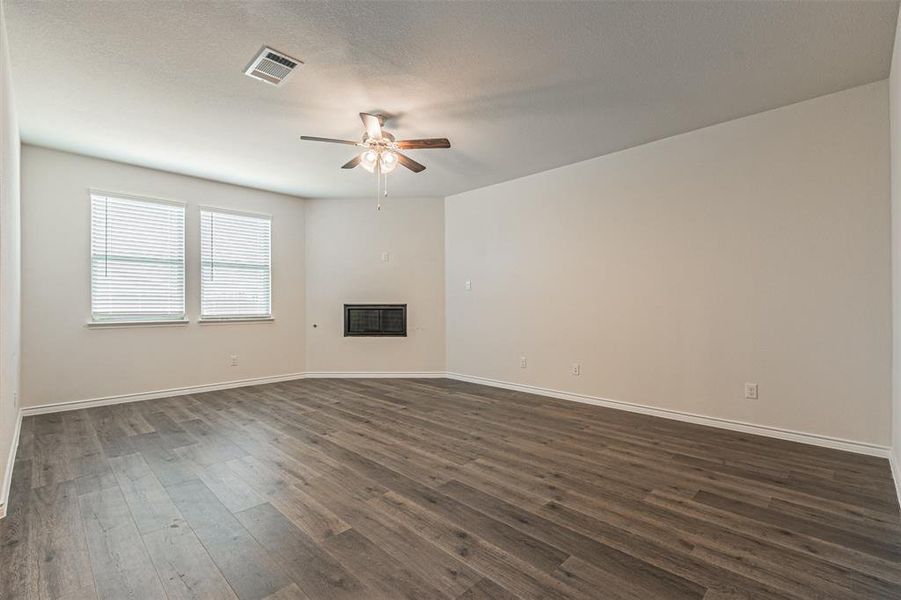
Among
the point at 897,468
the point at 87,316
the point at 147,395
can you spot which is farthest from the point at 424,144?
the point at 147,395

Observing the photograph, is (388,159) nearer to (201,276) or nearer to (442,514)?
(442,514)

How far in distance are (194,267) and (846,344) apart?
6411 mm

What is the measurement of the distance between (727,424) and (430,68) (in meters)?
3.66

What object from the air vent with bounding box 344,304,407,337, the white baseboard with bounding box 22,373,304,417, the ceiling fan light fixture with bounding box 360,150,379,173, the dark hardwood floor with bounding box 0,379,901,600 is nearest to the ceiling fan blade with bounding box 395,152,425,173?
the ceiling fan light fixture with bounding box 360,150,379,173

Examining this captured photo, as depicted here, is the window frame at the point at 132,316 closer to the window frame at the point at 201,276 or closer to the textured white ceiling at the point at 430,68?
the window frame at the point at 201,276

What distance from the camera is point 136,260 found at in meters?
4.55

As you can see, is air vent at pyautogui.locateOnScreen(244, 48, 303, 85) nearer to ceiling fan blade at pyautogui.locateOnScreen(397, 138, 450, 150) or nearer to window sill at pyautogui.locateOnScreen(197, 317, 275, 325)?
ceiling fan blade at pyautogui.locateOnScreen(397, 138, 450, 150)


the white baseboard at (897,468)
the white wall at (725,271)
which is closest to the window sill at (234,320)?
the white wall at (725,271)

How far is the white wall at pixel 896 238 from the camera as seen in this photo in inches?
90.0

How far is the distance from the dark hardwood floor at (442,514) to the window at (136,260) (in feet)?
4.60

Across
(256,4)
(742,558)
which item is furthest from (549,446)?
(256,4)

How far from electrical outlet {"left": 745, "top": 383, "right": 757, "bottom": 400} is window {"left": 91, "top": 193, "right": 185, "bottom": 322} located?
591 centimetres

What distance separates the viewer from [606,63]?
2.58m

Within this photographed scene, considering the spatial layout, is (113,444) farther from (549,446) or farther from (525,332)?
(525,332)
